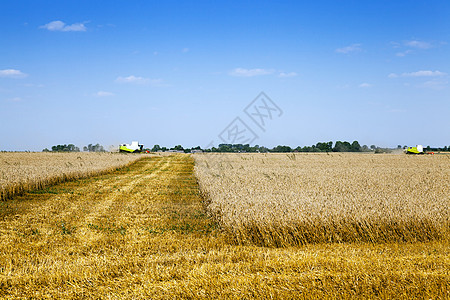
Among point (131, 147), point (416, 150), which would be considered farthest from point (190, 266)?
point (416, 150)

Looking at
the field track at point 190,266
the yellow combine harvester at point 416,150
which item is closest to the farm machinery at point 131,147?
the yellow combine harvester at point 416,150

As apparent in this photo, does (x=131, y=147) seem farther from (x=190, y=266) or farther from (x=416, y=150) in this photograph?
(x=190, y=266)

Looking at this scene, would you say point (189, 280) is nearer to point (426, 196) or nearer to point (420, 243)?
point (420, 243)

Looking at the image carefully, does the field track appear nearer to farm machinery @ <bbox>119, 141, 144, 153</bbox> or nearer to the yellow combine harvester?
farm machinery @ <bbox>119, 141, 144, 153</bbox>

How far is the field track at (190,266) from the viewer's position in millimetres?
5043

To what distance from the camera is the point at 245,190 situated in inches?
492

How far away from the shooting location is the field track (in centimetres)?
Result: 504

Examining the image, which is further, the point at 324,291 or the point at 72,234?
the point at 72,234

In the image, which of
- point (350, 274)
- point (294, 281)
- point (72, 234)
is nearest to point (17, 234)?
point (72, 234)

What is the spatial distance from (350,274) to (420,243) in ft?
11.6

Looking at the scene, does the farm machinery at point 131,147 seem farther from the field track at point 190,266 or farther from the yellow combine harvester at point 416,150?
the field track at point 190,266

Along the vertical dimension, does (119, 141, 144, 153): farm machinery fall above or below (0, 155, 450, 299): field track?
above

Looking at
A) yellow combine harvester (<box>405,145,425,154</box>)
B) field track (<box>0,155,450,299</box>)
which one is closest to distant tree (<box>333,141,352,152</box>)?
yellow combine harvester (<box>405,145,425,154</box>)

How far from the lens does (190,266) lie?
602 cm
